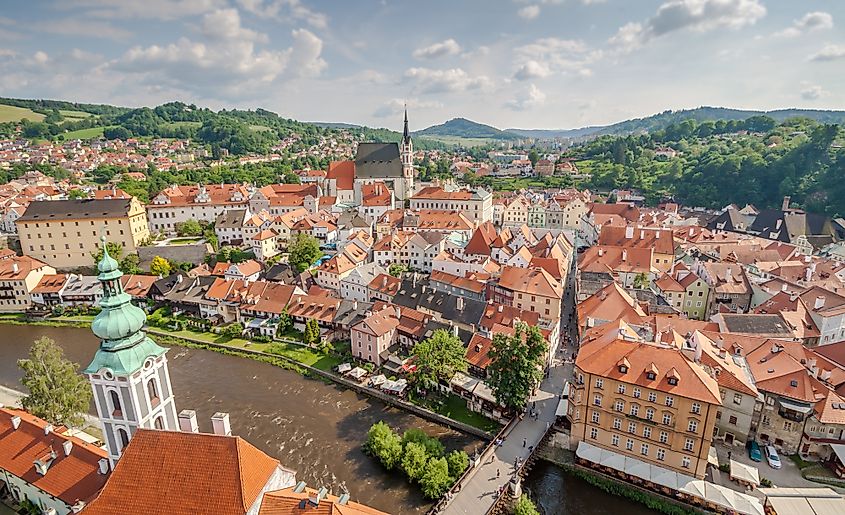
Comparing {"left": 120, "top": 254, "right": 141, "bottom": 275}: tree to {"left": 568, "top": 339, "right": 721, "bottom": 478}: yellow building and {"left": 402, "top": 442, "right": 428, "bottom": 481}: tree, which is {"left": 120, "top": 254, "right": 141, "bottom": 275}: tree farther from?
{"left": 568, "top": 339, "right": 721, "bottom": 478}: yellow building

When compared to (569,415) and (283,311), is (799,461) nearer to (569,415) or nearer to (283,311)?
(569,415)

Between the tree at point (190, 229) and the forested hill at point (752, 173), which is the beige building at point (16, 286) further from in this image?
the forested hill at point (752, 173)

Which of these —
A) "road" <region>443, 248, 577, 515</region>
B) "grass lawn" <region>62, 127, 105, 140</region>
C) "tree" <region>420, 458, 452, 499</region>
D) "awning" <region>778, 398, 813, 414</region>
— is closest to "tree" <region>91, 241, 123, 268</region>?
"tree" <region>420, 458, 452, 499</region>

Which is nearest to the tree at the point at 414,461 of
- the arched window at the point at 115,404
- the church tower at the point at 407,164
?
the arched window at the point at 115,404

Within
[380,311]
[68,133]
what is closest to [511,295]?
[380,311]

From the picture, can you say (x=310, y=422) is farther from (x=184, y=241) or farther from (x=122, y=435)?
(x=184, y=241)

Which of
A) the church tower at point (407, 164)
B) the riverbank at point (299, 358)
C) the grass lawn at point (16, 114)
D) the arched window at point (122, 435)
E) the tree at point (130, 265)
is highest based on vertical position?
the grass lawn at point (16, 114)

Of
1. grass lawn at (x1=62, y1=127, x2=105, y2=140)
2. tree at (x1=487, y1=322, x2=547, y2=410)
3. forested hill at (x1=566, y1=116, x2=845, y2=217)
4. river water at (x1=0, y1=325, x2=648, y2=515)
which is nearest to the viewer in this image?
Result: river water at (x1=0, y1=325, x2=648, y2=515)

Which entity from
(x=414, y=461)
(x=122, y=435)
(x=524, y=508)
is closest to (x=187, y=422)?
(x=122, y=435)
